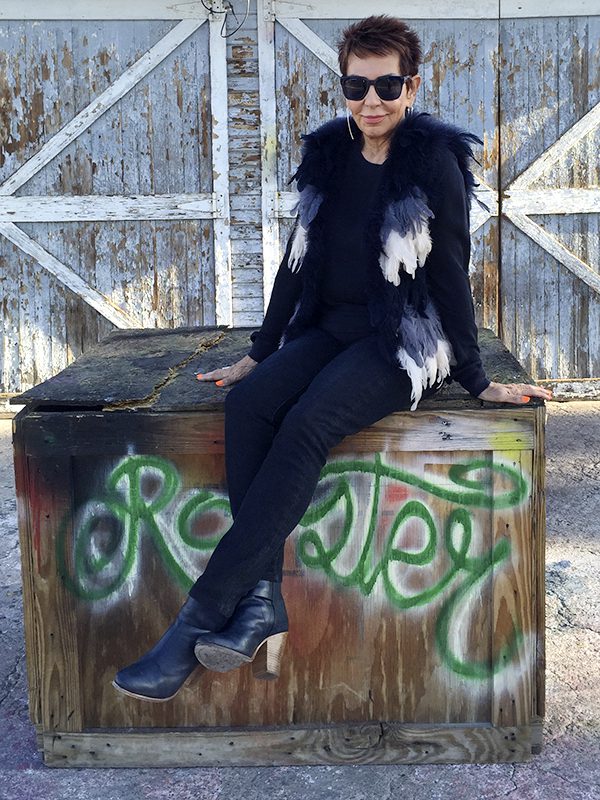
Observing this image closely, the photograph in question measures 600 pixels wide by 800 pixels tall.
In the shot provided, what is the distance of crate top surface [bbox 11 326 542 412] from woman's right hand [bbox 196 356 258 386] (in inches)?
0.8

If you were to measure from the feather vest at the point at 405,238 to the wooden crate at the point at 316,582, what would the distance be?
18cm

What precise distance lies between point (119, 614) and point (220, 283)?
458 centimetres

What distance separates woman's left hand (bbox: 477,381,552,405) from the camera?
3.10 metres

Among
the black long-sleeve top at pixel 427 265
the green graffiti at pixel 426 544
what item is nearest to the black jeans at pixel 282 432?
the black long-sleeve top at pixel 427 265

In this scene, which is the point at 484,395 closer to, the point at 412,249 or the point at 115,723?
the point at 412,249

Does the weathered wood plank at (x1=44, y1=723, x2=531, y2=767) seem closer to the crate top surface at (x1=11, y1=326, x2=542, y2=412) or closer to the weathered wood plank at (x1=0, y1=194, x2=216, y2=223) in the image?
the crate top surface at (x1=11, y1=326, x2=542, y2=412)

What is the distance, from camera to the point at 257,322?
25.4ft

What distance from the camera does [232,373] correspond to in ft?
11.2

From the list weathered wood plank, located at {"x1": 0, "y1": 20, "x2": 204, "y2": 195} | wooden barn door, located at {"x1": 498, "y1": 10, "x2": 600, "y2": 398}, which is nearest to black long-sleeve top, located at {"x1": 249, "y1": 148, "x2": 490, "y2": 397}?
weathered wood plank, located at {"x1": 0, "y1": 20, "x2": 204, "y2": 195}

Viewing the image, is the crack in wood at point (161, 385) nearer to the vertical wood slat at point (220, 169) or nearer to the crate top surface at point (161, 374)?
the crate top surface at point (161, 374)

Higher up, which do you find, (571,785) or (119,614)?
(119,614)

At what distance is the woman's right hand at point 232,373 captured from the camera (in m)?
3.41

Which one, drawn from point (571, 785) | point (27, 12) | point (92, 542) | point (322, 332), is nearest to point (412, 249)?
point (322, 332)

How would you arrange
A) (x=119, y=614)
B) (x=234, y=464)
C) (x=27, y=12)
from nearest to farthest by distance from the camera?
(x=234, y=464), (x=119, y=614), (x=27, y=12)
